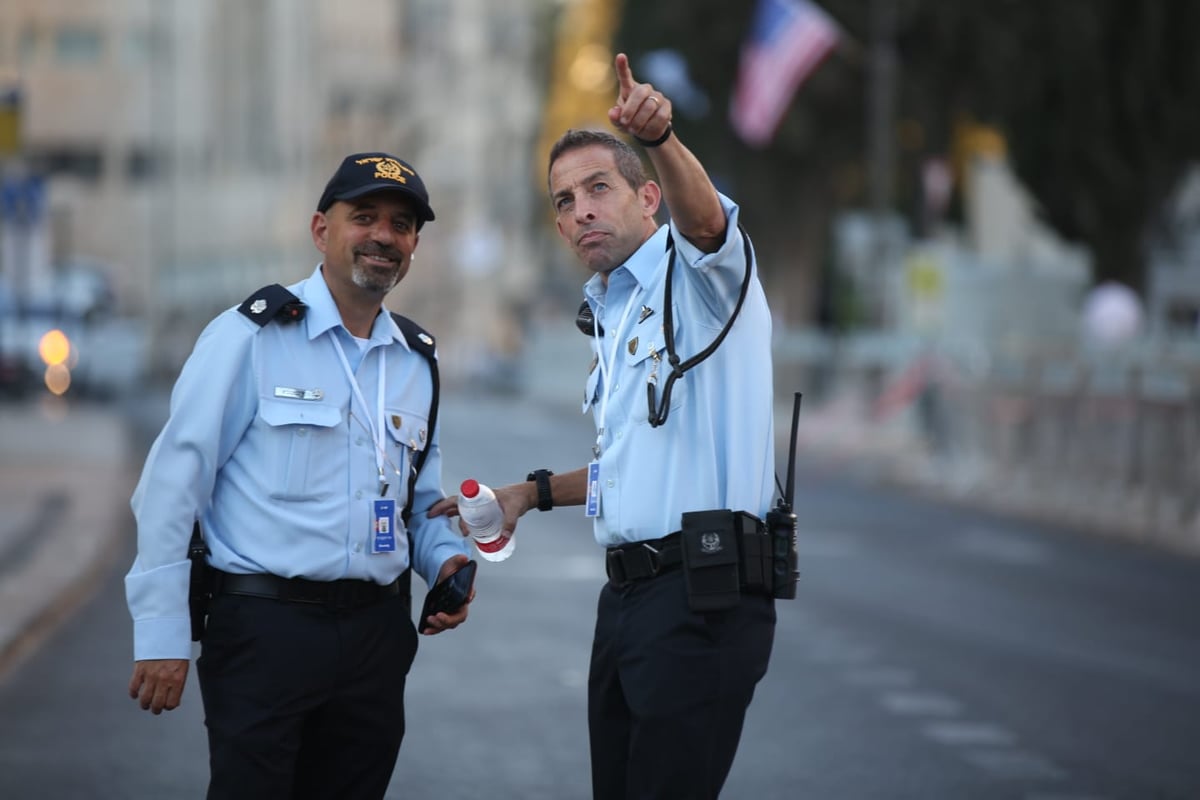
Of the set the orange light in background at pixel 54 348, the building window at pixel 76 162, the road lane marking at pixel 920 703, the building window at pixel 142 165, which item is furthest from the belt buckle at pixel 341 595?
the building window at pixel 142 165

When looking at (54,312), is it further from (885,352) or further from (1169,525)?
(1169,525)

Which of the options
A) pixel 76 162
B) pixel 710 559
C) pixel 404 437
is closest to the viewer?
pixel 710 559

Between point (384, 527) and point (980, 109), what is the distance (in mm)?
35509

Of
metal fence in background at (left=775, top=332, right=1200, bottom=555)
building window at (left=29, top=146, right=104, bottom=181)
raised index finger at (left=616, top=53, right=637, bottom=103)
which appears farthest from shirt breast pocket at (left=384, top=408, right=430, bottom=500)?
building window at (left=29, top=146, right=104, bottom=181)

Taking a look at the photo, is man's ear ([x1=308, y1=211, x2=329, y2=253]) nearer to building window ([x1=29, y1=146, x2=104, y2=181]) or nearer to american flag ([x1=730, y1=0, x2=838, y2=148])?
american flag ([x1=730, y1=0, x2=838, y2=148])

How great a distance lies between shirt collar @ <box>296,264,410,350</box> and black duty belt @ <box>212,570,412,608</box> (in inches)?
20.8

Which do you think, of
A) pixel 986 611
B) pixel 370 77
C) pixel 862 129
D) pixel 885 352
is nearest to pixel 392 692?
pixel 986 611

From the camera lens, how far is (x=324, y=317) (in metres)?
5.27

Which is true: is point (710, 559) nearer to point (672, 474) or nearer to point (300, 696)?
point (672, 474)

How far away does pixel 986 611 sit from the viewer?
14.3 m

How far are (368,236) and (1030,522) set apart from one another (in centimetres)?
1740

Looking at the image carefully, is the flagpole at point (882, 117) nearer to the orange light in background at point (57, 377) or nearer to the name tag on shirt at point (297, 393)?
the orange light in background at point (57, 377)

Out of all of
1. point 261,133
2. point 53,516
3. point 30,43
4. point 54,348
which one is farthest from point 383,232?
point 261,133

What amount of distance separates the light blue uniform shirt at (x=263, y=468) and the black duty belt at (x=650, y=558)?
1.86ft
